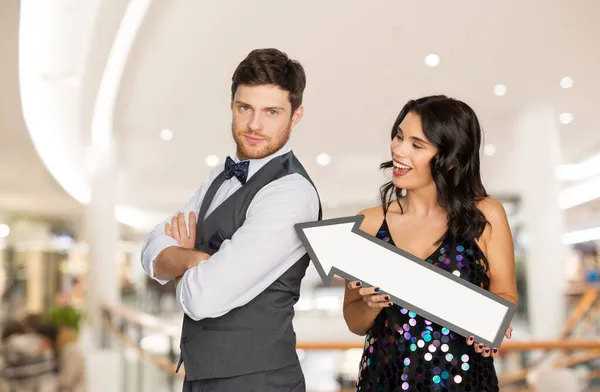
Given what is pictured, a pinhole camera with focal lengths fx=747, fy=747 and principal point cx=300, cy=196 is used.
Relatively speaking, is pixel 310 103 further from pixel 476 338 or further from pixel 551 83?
pixel 476 338

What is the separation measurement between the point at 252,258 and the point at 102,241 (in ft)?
34.6

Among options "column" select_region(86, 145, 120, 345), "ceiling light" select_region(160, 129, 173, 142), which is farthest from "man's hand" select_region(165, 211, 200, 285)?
"column" select_region(86, 145, 120, 345)

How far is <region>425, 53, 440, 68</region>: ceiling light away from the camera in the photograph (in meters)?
8.20

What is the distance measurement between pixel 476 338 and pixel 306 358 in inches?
118

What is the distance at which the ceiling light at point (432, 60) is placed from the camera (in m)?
8.20

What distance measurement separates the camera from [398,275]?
1492 millimetres

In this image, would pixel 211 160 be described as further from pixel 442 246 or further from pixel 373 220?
pixel 442 246

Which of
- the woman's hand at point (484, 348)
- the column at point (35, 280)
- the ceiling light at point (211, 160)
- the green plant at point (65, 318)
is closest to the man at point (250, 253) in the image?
the woman's hand at point (484, 348)

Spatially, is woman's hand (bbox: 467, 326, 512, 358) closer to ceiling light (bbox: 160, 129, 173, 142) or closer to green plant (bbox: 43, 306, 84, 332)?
green plant (bbox: 43, 306, 84, 332)

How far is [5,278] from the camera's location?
14.4m

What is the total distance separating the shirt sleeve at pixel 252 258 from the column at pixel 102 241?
1015 cm

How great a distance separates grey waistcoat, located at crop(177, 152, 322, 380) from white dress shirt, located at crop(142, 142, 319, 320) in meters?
0.03

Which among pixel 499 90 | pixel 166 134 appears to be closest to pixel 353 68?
pixel 499 90

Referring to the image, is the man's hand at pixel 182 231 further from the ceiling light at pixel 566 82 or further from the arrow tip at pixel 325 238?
the ceiling light at pixel 566 82
